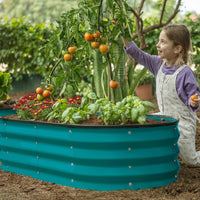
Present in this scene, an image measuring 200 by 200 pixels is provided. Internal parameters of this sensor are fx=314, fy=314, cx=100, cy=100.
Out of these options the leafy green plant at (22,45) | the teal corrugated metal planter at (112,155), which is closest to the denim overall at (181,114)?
the teal corrugated metal planter at (112,155)

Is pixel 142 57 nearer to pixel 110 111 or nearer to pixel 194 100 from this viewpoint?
pixel 194 100

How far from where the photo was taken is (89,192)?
201 centimetres

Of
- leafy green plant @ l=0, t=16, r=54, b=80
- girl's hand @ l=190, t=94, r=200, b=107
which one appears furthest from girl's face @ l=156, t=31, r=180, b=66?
leafy green plant @ l=0, t=16, r=54, b=80

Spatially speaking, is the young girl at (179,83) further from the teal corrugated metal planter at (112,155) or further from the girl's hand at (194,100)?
the teal corrugated metal planter at (112,155)

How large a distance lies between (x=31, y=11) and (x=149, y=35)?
1845cm

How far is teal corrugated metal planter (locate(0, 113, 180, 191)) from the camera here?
1946 mm

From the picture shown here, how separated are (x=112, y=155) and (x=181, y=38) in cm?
114

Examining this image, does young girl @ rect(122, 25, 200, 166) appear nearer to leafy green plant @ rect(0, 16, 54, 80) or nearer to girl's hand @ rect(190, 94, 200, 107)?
girl's hand @ rect(190, 94, 200, 107)

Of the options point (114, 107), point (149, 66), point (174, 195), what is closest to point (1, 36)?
point (149, 66)

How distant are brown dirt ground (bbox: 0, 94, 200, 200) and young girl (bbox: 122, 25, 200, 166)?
244 millimetres

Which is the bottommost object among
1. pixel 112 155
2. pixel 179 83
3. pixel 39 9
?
pixel 112 155

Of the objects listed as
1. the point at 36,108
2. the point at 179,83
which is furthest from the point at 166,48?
the point at 36,108

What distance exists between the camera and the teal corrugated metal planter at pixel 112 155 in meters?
1.95

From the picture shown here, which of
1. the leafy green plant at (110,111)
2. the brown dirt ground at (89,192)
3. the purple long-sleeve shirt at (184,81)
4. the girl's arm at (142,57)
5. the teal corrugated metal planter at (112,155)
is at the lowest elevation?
the brown dirt ground at (89,192)
